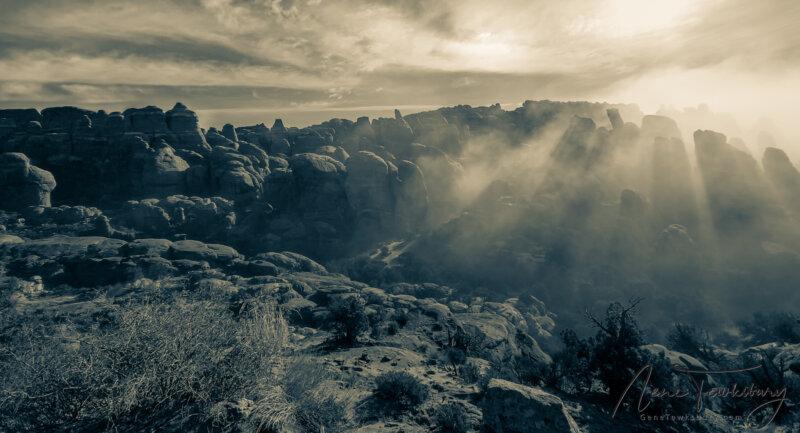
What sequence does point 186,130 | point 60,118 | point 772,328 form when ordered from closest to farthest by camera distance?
point 772,328, point 60,118, point 186,130

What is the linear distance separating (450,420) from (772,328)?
55.3 m

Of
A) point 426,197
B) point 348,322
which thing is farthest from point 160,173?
point 348,322

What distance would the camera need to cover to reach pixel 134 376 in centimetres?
613

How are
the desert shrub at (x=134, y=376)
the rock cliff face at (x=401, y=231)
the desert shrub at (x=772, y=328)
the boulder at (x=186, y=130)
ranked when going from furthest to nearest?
the boulder at (x=186, y=130) < the rock cliff face at (x=401, y=231) < the desert shrub at (x=772, y=328) < the desert shrub at (x=134, y=376)

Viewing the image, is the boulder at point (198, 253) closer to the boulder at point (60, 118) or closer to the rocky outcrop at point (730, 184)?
the boulder at point (60, 118)

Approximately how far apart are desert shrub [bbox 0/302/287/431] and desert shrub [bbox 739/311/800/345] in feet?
160

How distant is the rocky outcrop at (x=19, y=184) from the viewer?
7619 cm

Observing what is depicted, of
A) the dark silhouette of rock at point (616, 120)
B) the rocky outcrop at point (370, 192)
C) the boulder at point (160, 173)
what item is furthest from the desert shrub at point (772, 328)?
the boulder at point (160, 173)

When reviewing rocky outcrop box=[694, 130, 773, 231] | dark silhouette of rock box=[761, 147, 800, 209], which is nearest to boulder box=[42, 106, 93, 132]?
rocky outcrop box=[694, 130, 773, 231]

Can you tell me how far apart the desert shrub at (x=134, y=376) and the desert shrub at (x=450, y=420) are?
14.8ft

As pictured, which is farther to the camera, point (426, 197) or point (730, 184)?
point (426, 197)

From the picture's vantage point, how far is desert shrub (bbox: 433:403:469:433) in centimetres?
860

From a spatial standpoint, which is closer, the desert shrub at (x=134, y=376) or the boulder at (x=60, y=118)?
the desert shrub at (x=134, y=376)

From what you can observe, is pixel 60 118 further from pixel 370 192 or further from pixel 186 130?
pixel 370 192
